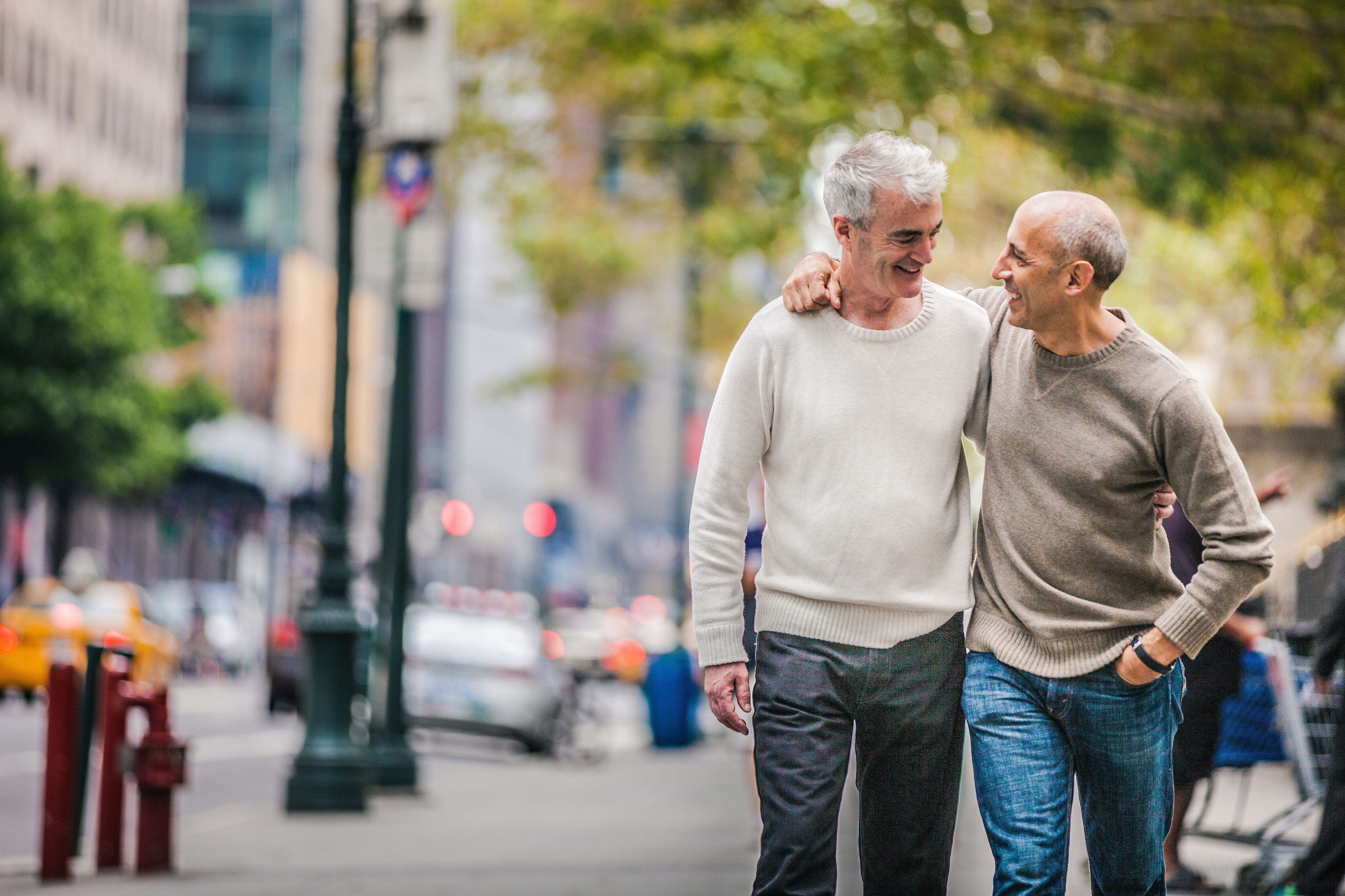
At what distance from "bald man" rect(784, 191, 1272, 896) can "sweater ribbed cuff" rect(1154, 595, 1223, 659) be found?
0.4 inches

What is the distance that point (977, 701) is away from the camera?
3.88 meters

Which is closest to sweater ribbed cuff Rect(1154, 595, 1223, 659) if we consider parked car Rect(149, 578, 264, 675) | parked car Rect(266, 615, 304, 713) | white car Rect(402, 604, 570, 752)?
white car Rect(402, 604, 570, 752)

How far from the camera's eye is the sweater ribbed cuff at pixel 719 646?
3.88m

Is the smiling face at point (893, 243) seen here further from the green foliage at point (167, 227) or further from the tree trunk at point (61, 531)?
the tree trunk at point (61, 531)

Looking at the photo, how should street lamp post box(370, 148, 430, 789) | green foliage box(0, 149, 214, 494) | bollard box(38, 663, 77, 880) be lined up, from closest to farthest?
bollard box(38, 663, 77, 880), street lamp post box(370, 148, 430, 789), green foliage box(0, 149, 214, 494)

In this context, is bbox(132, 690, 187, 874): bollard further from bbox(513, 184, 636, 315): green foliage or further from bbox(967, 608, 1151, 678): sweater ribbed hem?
bbox(513, 184, 636, 315): green foliage

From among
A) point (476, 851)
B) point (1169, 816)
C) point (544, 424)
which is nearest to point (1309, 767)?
point (1169, 816)

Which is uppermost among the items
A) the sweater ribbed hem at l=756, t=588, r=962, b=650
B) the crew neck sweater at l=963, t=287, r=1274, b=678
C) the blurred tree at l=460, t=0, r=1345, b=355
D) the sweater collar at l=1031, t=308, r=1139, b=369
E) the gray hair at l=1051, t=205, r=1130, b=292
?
the blurred tree at l=460, t=0, r=1345, b=355

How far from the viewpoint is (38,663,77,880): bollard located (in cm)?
757

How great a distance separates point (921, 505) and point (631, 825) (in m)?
7.49

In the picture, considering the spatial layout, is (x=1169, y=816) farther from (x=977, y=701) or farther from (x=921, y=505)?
(x=921, y=505)

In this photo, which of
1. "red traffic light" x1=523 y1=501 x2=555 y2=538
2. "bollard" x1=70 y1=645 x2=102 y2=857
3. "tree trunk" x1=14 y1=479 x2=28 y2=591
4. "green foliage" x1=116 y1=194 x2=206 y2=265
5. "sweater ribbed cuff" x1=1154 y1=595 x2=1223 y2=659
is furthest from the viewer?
"red traffic light" x1=523 y1=501 x2=555 y2=538

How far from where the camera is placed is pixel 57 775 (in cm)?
759

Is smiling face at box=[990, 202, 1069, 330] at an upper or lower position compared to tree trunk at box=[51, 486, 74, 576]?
upper
